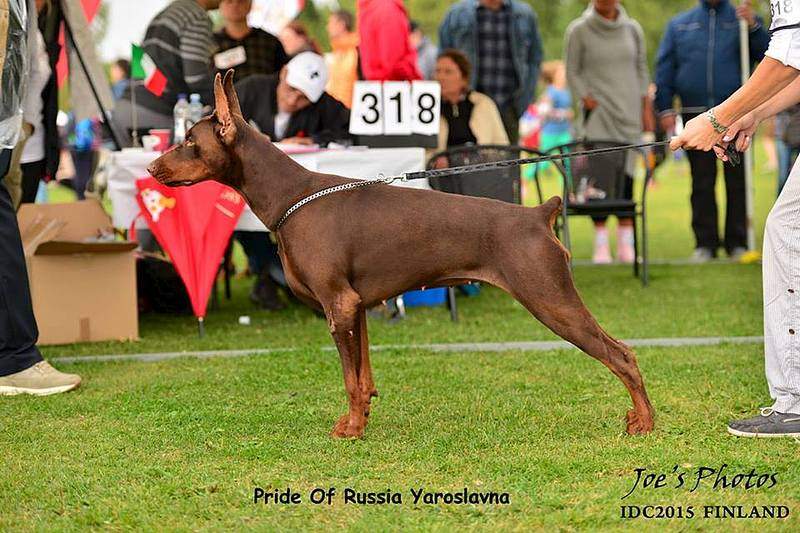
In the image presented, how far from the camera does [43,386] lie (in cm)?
540

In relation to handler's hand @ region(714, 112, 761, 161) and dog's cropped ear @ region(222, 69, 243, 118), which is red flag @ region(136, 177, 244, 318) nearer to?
dog's cropped ear @ region(222, 69, 243, 118)

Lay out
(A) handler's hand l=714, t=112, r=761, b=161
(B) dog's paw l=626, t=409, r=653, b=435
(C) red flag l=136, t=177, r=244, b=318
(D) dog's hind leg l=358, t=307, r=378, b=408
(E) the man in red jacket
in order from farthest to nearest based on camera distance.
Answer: (E) the man in red jacket → (C) red flag l=136, t=177, r=244, b=318 → (D) dog's hind leg l=358, t=307, r=378, b=408 → (B) dog's paw l=626, t=409, r=653, b=435 → (A) handler's hand l=714, t=112, r=761, b=161

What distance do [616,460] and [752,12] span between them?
704cm

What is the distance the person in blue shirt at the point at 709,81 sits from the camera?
10.4m

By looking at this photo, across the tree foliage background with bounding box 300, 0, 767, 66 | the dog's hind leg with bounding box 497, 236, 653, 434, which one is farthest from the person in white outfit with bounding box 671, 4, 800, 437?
the tree foliage background with bounding box 300, 0, 767, 66

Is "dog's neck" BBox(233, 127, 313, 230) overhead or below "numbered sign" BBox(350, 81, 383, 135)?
below

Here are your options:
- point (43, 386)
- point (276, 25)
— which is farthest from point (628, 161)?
point (43, 386)

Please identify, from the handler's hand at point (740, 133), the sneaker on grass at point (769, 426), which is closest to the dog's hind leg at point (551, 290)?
the sneaker on grass at point (769, 426)

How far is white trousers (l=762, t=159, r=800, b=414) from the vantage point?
14.0 feet

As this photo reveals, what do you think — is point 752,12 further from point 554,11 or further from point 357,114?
point 554,11

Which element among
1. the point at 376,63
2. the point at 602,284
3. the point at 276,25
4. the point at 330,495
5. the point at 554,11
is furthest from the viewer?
the point at 554,11

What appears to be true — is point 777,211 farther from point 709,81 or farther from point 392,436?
point 709,81

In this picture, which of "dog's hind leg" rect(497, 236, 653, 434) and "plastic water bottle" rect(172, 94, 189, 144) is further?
"plastic water bottle" rect(172, 94, 189, 144)

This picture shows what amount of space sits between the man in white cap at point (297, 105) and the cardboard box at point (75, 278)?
5.36 ft
